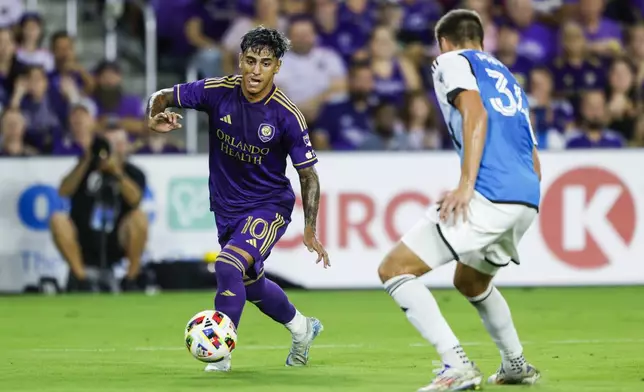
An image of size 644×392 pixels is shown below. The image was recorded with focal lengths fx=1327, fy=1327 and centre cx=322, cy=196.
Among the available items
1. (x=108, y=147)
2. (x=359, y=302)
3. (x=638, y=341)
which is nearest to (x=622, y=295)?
(x=359, y=302)

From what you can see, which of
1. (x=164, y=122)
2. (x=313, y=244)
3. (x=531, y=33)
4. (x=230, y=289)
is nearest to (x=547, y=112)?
(x=531, y=33)

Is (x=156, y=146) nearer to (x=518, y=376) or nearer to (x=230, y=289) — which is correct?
(x=230, y=289)

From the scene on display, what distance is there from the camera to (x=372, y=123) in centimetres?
1656

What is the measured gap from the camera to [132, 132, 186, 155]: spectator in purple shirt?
15512 millimetres

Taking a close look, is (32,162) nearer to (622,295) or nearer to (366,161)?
(366,161)

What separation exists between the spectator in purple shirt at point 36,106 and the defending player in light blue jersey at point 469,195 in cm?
963

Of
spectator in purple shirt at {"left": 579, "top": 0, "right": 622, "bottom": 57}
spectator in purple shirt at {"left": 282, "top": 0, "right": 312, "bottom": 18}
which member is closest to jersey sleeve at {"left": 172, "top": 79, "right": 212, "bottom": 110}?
spectator in purple shirt at {"left": 282, "top": 0, "right": 312, "bottom": 18}

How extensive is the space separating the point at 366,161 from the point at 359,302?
6.33ft

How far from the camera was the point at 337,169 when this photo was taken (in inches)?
606

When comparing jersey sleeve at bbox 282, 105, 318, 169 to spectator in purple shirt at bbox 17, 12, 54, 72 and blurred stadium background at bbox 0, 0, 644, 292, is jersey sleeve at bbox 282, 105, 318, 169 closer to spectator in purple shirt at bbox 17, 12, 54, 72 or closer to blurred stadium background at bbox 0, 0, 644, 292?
blurred stadium background at bbox 0, 0, 644, 292

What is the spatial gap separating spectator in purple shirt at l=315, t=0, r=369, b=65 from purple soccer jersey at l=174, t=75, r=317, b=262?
9.06m

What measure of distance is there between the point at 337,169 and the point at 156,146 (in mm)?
2254

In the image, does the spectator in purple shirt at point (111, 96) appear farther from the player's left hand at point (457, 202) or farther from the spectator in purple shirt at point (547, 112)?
the player's left hand at point (457, 202)

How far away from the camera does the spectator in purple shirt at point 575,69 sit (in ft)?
56.4
